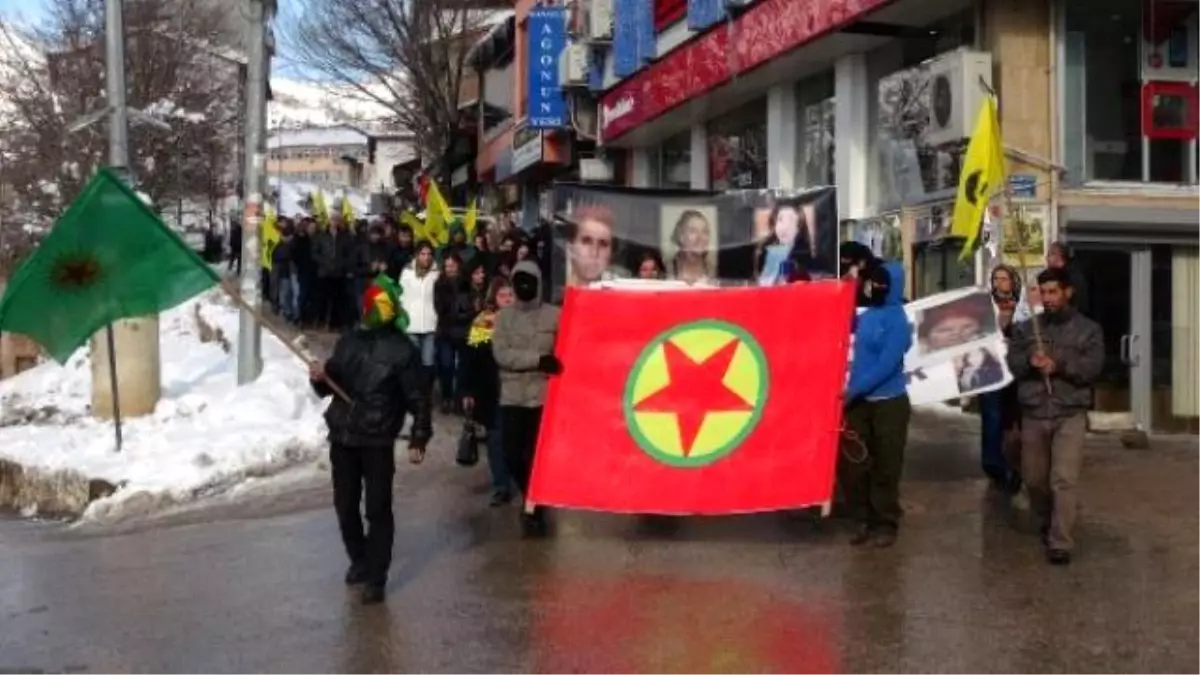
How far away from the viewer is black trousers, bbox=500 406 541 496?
9852 mm

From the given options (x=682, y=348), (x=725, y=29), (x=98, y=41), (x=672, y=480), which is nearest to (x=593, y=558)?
(x=672, y=480)

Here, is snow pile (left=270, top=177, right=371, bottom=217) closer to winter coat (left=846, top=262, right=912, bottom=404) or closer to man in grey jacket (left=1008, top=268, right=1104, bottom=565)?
winter coat (left=846, top=262, right=912, bottom=404)

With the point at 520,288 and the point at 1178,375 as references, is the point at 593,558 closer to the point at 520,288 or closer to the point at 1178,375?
the point at 520,288

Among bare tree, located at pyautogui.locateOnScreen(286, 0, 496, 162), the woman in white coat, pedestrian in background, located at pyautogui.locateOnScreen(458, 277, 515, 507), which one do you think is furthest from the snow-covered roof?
pedestrian in background, located at pyautogui.locateOnScreen(458, 277, 515, 507)

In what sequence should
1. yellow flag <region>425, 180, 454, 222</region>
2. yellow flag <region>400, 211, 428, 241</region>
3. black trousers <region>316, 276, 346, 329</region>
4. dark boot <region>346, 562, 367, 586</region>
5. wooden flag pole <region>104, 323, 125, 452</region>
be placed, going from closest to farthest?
1. dark boot <region>346, 562, 367, 586</region>
2. wooden flag pole <region>104, 323, 125, 452</region>
3. yellow flag <region>425, 180, 454, 222</region>
4. yellow flag <region>400, 211, 428, 241</region>
5. black trousers <region>316, 276, 346, 329</region>

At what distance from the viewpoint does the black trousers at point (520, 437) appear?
388 inches

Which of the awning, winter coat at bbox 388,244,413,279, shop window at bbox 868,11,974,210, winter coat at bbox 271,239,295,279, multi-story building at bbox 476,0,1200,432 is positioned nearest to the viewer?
multi-story building at bbox 476,0,1200,432

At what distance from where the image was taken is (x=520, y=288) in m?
9.80

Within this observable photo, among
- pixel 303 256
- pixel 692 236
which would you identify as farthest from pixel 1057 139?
pixel 303 256

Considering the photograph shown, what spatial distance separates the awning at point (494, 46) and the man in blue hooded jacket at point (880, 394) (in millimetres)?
30846

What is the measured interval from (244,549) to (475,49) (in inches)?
1372

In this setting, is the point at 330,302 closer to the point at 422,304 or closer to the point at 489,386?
the point at 422,304

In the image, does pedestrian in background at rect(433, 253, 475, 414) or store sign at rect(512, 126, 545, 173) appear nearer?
pedestrian in background at rect(433, 253, 475, 414)

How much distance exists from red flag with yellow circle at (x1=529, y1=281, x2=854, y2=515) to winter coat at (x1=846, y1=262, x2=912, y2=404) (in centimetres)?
12
